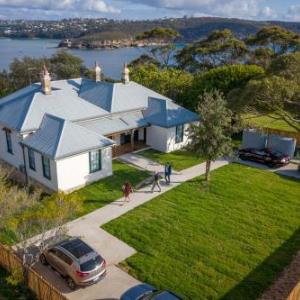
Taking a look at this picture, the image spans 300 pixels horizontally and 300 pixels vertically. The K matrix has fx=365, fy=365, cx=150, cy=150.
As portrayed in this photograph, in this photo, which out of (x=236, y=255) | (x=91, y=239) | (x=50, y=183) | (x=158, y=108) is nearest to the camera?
(x=236, y=255)

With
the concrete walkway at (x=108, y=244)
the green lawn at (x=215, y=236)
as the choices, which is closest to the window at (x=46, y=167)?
the concrete walkway at (x=108, y=244)

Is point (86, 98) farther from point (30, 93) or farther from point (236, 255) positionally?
point (236, 255)

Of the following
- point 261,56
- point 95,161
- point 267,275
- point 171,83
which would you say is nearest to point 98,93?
point 95,161

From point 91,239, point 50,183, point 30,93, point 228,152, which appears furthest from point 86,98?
point 91,239

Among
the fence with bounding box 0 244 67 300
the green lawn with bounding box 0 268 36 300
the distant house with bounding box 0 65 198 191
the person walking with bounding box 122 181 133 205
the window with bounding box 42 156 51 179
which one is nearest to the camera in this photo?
the fence with bounding box 0 244 67 300

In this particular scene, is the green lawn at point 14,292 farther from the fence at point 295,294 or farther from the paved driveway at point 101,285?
the fence at point 295,294

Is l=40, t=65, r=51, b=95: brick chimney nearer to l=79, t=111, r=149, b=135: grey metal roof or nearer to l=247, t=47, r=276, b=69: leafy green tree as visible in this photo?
l=79, t=111, r=149, b=135: grey metal roof

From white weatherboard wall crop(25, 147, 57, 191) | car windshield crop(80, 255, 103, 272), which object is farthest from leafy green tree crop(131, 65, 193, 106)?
car windshield crop(80, 255, 103, 272)
